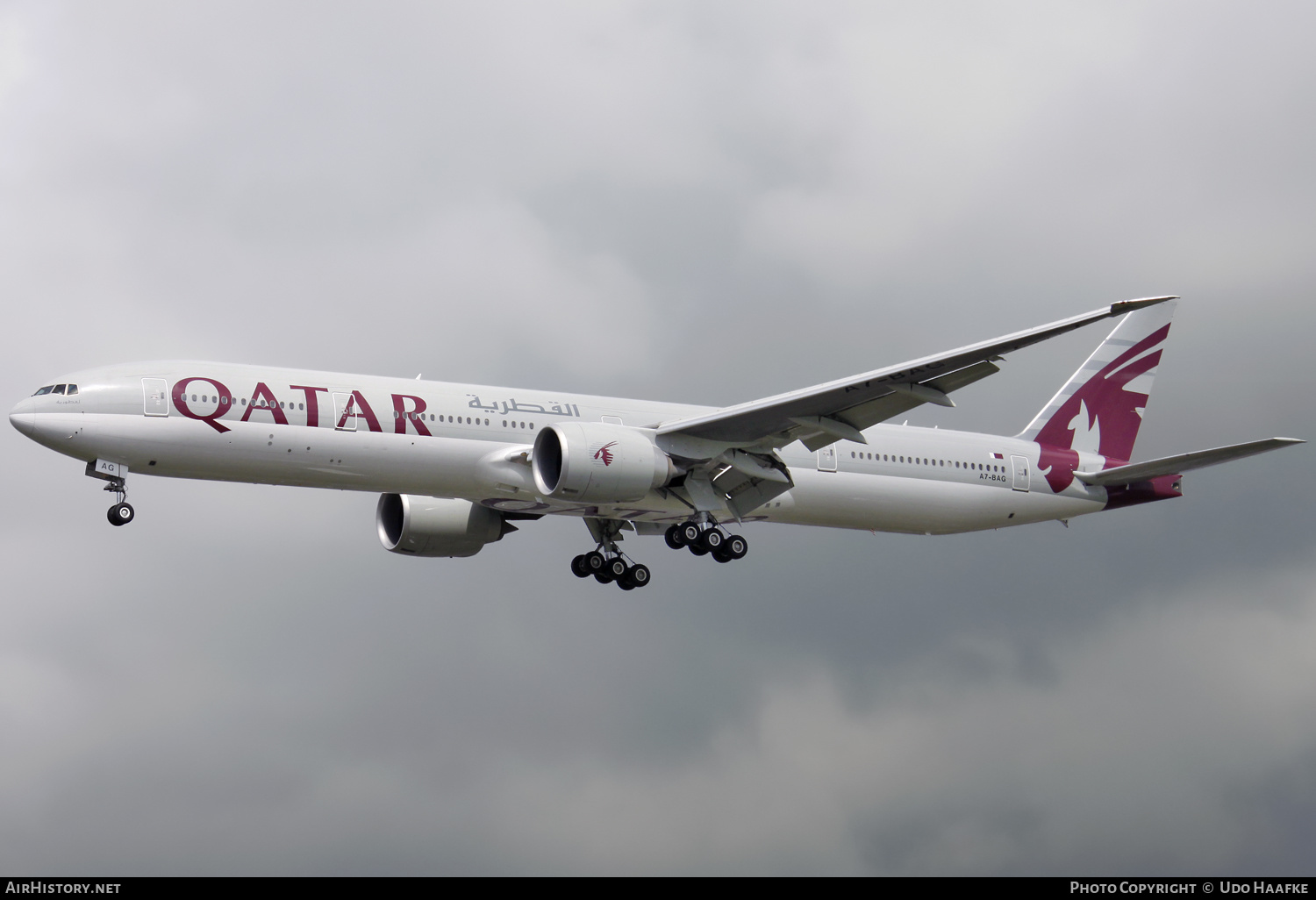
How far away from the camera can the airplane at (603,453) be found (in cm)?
3466

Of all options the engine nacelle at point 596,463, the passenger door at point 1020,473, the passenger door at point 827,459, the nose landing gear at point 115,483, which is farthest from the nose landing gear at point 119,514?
the passenger door at point 1020,473

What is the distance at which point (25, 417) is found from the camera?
34156mm

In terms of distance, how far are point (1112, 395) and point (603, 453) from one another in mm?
20217

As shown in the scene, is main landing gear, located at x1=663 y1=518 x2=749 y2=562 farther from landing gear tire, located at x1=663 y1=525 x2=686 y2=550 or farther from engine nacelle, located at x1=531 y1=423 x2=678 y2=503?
engine nacelle, located at x1=531 y1=423 x2=678 y2=503

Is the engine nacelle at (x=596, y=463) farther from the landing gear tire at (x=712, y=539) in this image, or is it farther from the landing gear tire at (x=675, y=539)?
the landing gear tire at (x=712, y=539)

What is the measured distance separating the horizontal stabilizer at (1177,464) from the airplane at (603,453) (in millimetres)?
95

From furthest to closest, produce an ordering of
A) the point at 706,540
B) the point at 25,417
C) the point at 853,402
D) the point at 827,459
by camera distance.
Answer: the point at 827,459, the point at 706,540, the point at 853,402, the point at 25,417

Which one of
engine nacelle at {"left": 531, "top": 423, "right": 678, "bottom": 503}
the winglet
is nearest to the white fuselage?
engine nacelle at {"left": 531, "top": 423, "right": 678, "bottom": 503}

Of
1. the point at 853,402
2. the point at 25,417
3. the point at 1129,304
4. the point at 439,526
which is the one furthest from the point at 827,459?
the point at 25,417

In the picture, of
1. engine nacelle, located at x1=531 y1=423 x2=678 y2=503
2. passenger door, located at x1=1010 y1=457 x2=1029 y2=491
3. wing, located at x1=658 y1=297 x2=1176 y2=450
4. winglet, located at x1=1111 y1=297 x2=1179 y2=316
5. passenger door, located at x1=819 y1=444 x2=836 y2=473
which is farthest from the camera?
passenger door, located at x1=1010 y1=457 x2=1029 y2=491

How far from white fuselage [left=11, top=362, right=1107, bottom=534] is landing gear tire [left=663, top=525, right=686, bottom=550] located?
26.3 inches

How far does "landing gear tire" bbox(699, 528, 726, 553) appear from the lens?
132 ft

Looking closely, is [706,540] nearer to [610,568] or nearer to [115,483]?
[610,568]

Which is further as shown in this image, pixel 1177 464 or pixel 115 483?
pixel 1177 464
